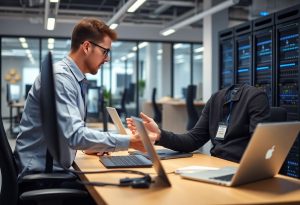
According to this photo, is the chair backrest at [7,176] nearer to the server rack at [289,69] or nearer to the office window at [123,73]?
the server rack at [289,69]

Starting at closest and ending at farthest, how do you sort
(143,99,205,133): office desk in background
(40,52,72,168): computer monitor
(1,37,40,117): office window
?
1. (40,52,72,168): computer monitor
2. (143,99,205,133): office desk in background
3. (1,37,40,117): office window

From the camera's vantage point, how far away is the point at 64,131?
5.01 feet

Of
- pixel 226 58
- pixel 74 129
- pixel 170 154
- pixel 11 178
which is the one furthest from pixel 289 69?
pixel 11 178

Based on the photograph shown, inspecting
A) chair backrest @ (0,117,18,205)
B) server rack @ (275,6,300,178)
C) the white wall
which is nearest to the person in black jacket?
chair backrest @ (0,117,18,205)

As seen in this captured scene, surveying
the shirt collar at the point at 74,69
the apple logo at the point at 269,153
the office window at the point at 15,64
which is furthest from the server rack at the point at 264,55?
the office window at the point at 15,64

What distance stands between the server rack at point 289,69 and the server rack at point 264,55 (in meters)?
0.08

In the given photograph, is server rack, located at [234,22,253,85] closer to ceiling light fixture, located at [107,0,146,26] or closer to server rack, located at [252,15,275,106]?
server rack, located at [252,15,275,106]

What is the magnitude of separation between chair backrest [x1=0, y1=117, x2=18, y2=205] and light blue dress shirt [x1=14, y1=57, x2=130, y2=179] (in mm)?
87

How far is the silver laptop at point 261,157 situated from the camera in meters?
1.15

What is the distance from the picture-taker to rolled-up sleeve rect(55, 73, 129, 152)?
60.3 inches

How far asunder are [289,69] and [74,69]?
236 cm

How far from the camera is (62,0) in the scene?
8531 millimetres

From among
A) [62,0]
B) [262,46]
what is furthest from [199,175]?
[62,0]

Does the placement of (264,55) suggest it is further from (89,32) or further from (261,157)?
(261,157)
